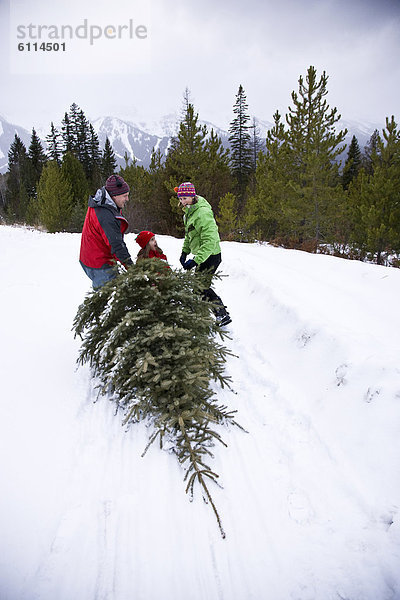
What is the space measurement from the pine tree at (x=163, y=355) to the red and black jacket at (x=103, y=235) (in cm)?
50

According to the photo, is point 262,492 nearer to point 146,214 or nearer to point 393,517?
point 393,517

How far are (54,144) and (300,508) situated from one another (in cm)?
4764

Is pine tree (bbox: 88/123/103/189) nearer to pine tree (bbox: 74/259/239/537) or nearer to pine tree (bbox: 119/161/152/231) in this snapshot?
pine tree (bbox: 119/161/152/231)

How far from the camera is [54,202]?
2353 cm

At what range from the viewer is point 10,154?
1743 inches

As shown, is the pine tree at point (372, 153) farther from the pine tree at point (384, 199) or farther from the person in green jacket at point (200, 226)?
the person in green jacket at point (200, 226)

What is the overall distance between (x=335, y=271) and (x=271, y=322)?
107 inches

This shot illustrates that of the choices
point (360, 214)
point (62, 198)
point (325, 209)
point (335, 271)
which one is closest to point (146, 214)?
point (62, 198)

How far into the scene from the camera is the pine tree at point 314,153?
1428 centimetres

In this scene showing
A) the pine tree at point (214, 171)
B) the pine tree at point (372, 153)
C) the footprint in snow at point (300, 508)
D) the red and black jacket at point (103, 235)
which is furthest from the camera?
the pine tree at point (214, 171)

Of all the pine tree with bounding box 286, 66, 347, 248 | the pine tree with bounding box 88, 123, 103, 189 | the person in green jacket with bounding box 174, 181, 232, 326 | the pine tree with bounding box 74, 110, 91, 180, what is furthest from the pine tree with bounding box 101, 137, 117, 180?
the person in green jacket with bounding box 174, 181, 232, 326

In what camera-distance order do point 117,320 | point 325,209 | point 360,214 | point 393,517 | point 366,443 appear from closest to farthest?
point 393,517 → point 366,443 → point 117,320 → point 360,214 → point 325,209

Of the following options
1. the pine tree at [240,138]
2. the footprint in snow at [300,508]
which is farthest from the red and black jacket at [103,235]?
the pine tree at [240,138]

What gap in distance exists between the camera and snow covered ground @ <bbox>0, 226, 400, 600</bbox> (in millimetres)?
1558
